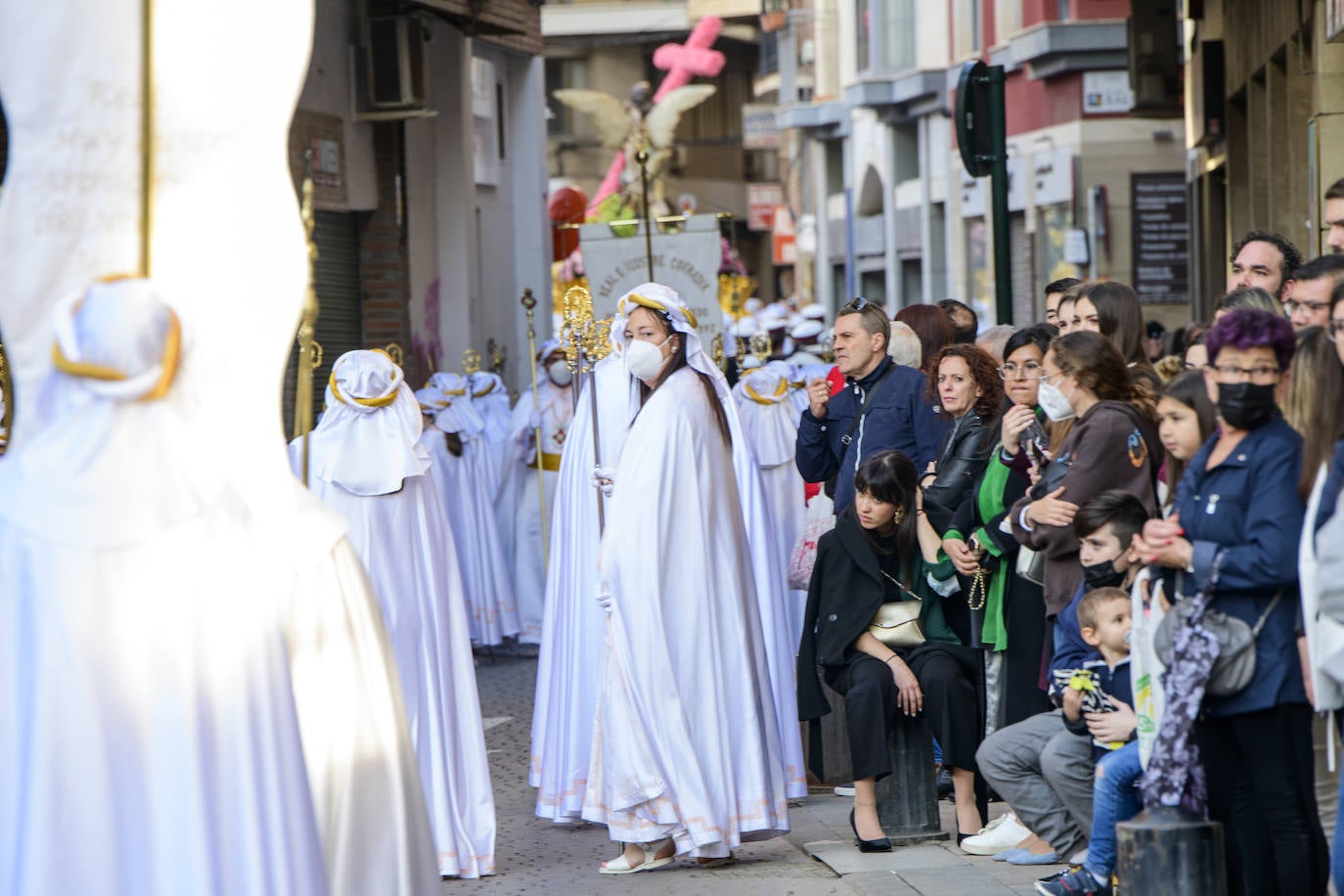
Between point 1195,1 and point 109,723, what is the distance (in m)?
17.7

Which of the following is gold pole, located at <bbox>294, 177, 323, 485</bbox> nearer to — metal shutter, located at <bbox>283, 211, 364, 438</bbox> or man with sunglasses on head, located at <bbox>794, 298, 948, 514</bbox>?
man with sunglasses on head, located at <bbox>794, 298, 948, 514</bbox>

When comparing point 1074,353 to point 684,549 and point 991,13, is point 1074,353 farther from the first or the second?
point 991,13

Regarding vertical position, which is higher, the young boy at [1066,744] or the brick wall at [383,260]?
the brick wall at [383,260]

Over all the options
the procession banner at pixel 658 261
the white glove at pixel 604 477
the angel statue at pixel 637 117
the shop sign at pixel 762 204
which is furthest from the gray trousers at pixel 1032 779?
the shop sign at pixel 762 204

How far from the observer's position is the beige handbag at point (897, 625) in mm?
7957

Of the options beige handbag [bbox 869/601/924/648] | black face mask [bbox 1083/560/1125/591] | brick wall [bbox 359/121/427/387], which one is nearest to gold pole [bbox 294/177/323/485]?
black face mask [bbox 1083/560/1125/591]

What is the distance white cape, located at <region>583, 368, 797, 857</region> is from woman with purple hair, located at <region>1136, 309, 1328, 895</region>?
2497 mm

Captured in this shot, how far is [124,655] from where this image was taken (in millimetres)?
4492

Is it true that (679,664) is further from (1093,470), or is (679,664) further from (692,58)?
(692,58)

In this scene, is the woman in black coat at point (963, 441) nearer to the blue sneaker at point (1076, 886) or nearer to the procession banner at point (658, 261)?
the blue sneaker at point (1076, 886)

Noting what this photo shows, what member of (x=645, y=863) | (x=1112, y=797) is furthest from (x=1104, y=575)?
(x=645, y=863)

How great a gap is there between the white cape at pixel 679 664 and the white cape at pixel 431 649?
→ 515 millimetres

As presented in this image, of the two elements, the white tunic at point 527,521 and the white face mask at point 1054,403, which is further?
the white tunic at point 527,521

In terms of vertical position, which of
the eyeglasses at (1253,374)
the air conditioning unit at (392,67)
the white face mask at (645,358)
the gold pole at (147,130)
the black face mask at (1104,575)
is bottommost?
→ the black face mask at (1104,575)
